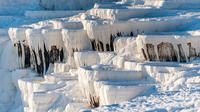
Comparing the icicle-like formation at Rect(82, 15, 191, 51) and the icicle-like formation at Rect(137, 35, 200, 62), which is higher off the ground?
the icicle-like formation at Rect(82, 15, 191, 51)

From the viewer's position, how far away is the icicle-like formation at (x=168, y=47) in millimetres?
14945

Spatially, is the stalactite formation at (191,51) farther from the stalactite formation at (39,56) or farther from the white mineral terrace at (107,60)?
the stalactite formation at (39,56)

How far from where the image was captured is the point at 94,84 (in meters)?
14.0

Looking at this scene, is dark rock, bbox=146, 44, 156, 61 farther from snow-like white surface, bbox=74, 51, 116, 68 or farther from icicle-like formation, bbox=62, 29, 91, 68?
icicle-like formation, bbox=62, 29, 91, 68

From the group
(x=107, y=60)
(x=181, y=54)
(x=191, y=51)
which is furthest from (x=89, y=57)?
(x=191, y=51)

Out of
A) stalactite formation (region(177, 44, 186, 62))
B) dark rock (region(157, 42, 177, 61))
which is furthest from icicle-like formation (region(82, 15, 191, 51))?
stalactite formation (region(177, 44, 186, 62))

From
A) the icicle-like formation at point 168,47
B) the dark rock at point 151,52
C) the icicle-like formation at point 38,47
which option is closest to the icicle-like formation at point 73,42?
the icicle-like formation at point 38,47

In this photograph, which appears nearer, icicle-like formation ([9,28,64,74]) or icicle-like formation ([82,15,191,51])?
icicle-like formation ([82,15,191,51])

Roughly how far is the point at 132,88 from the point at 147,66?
1.36 metres

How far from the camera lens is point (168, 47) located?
15.4 meters

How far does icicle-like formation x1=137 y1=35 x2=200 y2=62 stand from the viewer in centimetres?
1495

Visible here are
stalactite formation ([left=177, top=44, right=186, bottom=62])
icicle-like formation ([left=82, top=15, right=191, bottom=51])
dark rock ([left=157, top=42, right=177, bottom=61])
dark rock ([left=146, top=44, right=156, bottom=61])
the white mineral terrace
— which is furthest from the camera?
icicle-like formation ([left=82, top=15, right=191, bottom=51])

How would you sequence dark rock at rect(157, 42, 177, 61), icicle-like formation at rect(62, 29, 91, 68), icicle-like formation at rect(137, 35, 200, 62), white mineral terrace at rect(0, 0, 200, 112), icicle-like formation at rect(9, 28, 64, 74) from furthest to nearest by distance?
icicle-like formation at rect(9, 28, 64, 74), icicle-like formation at rect(62, 29, 91, 68), dark rock at rect(157, 42, 177, 61), icicle-like formation at rect(137, 35, 200, 62), white mineral terrace at rect(0, 0, 200, 112)

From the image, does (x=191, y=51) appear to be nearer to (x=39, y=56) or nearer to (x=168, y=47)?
(x=168, y=47)
